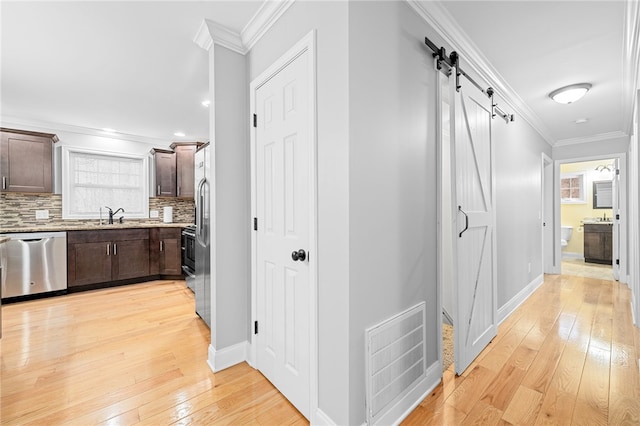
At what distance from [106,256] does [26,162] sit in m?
1.70

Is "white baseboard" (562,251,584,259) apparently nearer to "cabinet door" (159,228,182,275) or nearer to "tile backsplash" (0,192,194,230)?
"cabinet door" (159,228,182,275)

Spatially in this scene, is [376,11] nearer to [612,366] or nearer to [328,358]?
[328,358]

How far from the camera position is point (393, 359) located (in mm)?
1514

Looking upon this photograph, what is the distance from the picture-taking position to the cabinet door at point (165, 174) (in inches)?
197

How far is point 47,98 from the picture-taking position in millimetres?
3359

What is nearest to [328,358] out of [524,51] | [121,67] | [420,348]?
[420,348]

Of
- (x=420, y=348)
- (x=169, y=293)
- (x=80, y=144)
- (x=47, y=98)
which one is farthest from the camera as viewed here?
(x=80, y=144)

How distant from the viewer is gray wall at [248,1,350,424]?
131cm

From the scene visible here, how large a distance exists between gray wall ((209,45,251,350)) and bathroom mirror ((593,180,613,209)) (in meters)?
8.08

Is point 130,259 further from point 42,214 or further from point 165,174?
point 165,174

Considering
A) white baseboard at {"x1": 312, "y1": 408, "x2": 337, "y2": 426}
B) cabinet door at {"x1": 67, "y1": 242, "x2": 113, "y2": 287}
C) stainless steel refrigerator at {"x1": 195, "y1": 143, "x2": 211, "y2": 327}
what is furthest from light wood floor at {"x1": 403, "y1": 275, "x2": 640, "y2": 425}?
cabinet door at {"x1": 67, "y1": 242, "x2": 113, "y2": 287}

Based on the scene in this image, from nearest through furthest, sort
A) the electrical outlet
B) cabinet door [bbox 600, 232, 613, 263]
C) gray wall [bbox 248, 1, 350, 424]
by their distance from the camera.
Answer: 1. gray wall [bbox 248, 1, 350, 424]
2. the electrical outlet
3. cabinet door [bbox 600, 232, 613, 263]

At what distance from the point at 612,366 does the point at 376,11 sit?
3004mm

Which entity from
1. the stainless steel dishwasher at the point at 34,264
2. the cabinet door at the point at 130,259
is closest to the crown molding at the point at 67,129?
the stainless steel dishwasher at the point at 34,264
